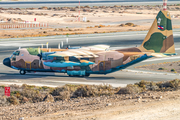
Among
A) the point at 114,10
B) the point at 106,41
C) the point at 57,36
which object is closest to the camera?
the point at 106,41

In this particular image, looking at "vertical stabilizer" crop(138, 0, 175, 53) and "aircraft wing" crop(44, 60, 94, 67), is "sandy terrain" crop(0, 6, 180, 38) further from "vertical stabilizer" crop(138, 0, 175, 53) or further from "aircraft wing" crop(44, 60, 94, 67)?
"vertical stabilizer" crop(138, 0, 175, 53)

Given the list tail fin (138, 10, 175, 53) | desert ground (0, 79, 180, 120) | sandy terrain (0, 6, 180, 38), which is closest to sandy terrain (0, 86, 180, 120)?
desert ground (0, 79, 180, 120)

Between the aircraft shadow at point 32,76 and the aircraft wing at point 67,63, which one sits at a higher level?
the aircraft wing at point 67,63

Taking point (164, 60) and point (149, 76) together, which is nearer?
point (149, 76)

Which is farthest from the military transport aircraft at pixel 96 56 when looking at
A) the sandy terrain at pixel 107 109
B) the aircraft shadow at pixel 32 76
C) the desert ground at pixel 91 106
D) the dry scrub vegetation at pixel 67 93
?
the sandy terrain at pixel 107 109

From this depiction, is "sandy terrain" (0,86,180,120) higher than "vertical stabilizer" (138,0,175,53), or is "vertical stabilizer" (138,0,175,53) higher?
"vertical stabilizer" (138,0,175,53)

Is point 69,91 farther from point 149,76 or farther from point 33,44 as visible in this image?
point 33,44

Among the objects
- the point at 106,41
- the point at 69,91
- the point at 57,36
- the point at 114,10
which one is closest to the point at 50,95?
the point at 69,91

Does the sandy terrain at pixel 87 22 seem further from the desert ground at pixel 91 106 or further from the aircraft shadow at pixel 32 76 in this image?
the desert ground at pixel 91 106
